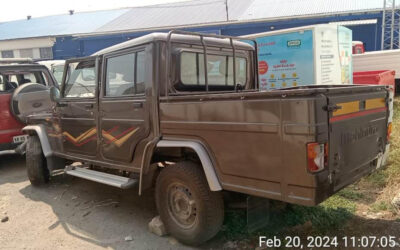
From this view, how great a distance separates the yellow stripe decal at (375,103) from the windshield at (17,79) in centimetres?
636

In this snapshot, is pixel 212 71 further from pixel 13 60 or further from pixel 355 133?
pixel 13 60

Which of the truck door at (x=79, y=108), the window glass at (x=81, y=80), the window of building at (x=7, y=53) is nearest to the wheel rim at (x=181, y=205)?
the truck door at (x=79, y=108)

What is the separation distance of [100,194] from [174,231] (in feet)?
6.87

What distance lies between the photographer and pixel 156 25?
24938mm

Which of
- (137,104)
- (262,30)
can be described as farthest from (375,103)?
(262,30)

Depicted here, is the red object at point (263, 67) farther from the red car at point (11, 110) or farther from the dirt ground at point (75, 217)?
the red car at point (11, 110)

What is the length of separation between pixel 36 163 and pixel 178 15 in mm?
22094

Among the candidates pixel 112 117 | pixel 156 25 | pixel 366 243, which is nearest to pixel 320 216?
pixel 366 243

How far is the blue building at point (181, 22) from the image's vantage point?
19.9m

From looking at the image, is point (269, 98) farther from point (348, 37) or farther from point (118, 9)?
point (118, 9)

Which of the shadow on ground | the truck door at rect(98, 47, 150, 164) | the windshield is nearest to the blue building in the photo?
the windshield

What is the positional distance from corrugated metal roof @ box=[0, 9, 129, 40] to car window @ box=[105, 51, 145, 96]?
88.3ft

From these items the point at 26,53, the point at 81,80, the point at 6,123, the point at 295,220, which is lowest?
the point at 295,220

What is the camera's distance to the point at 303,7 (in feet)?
69.5
